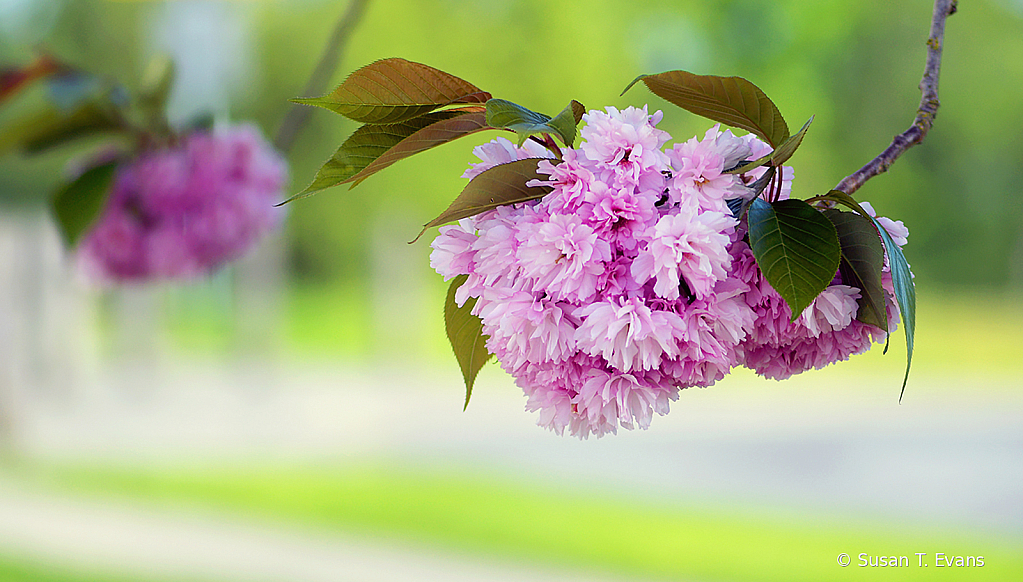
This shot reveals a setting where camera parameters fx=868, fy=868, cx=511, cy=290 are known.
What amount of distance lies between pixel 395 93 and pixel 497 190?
A: 3.3 inches

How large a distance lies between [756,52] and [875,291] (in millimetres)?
6345

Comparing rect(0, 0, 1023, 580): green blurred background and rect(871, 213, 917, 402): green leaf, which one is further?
rect(0, 0, 1023, 580): green blurred background

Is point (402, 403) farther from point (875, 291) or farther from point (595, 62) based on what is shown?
point (875, 291)

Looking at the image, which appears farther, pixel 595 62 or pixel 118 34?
pixel 118 34

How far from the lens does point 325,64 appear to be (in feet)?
4.48

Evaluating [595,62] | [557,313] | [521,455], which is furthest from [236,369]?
[557,313]

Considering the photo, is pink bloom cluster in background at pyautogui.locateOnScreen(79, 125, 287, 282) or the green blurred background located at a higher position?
the green blurred background

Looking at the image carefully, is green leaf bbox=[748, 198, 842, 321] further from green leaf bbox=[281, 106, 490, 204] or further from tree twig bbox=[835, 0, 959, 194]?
green leaf bbox=[281, 106, 490, 204]

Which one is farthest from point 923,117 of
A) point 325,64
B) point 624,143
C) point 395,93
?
point 325,64

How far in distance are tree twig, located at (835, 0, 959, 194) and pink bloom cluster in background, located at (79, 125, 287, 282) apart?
3.78ft

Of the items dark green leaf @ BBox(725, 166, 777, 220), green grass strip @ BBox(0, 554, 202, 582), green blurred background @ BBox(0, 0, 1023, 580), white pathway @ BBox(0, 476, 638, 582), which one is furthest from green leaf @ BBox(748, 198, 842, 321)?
green grass strip @ BBox(0, 554, 202, 582)

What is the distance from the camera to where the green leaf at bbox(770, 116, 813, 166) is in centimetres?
44

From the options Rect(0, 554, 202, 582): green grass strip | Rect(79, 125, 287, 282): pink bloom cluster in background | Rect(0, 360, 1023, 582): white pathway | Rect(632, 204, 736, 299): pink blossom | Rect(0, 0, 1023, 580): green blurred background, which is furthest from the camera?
Rect(0, 0, 1023, 580): green blurred background

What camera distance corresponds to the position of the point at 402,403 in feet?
24.1
